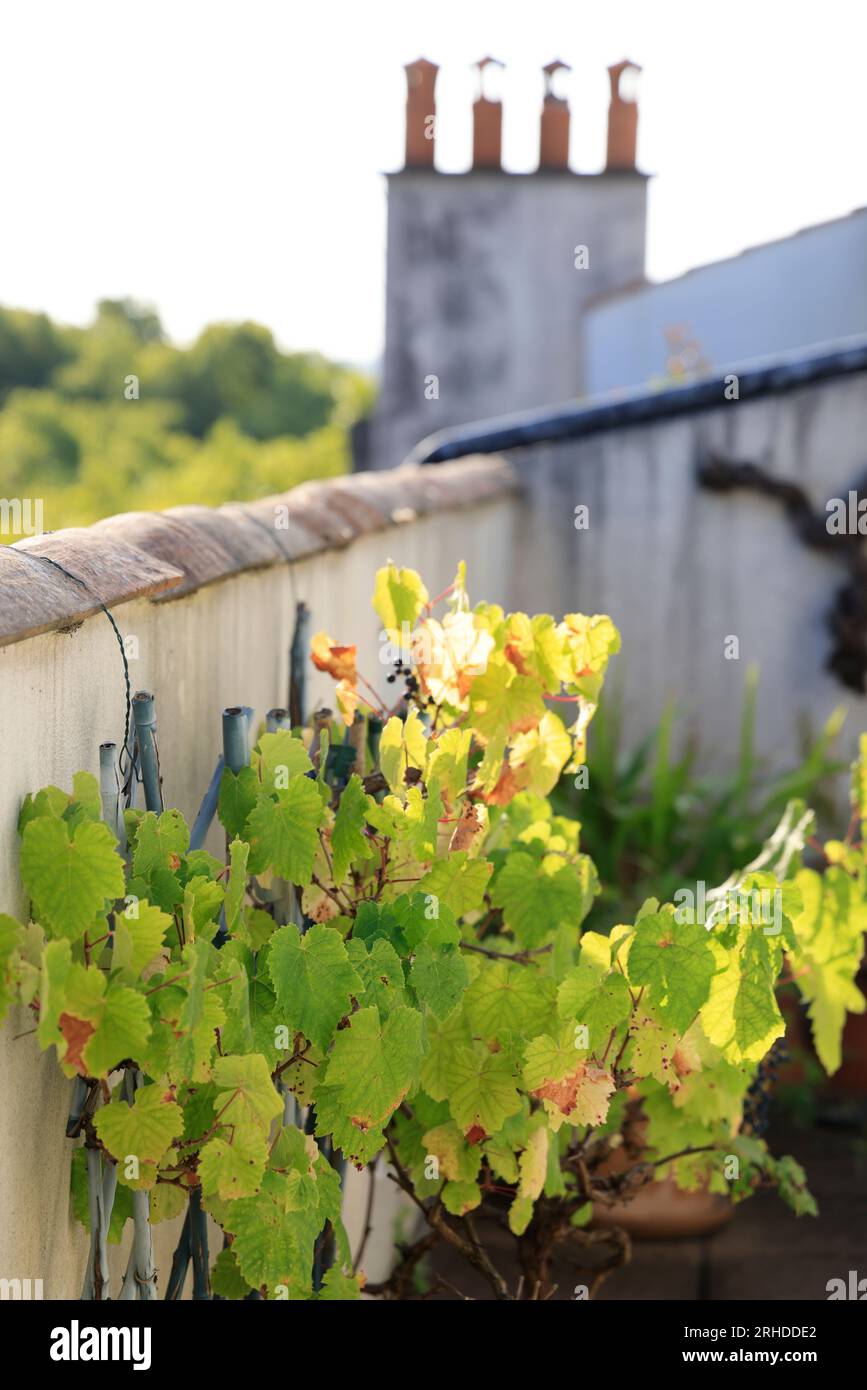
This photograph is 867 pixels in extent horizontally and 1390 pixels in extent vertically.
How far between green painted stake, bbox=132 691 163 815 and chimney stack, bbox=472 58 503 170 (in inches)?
417

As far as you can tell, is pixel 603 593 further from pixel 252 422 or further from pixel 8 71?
pixel 252 422

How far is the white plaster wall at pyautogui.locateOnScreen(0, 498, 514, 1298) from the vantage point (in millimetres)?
1271

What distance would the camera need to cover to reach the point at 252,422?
57125 millimetres

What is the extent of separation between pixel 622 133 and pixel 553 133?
1.84 feet

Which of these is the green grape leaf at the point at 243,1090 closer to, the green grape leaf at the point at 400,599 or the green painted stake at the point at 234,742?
the green painted stake at the point at 234,742

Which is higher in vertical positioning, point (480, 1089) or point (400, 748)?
point (400, 748)

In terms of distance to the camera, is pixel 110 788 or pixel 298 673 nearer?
pixel 110 788

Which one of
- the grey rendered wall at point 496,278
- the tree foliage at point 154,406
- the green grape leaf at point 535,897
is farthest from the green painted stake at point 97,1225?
the tree foliage at point 154,406

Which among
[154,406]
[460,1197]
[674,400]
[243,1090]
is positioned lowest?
[460,1197]

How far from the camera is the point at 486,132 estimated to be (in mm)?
11281

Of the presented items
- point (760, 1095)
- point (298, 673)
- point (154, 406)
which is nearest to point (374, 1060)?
point (298, 673)

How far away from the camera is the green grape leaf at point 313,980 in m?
1.45

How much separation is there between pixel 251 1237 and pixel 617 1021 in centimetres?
47

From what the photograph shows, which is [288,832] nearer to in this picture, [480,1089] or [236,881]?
[236,881]
